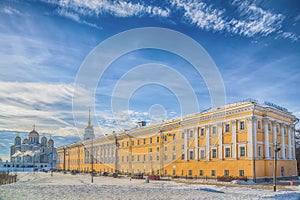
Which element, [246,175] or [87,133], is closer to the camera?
[246,175]

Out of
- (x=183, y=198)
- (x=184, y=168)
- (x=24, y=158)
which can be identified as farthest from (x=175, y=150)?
(x=24, y=158)

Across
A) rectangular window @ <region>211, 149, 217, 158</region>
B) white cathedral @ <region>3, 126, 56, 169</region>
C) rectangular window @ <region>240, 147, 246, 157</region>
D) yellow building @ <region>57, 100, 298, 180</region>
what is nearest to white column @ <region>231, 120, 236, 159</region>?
yellow building @ <region>57, 100, 298, 180</region>

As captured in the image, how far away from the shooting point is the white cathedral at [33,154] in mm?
163250

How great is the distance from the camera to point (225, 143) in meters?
50.3

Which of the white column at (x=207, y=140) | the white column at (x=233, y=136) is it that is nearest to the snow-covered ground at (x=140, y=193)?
the white column at (x=233, y=136)

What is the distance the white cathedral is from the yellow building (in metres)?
108

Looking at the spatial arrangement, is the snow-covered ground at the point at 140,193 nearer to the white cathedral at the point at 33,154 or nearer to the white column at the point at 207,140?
the white column at the point at 207,140

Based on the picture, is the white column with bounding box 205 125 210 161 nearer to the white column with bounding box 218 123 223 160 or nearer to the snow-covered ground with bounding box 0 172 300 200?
the white column with bounding box 218 123 223 160

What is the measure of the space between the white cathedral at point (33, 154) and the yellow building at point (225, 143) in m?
108

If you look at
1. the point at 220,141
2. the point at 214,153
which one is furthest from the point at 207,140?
the point at 220,141

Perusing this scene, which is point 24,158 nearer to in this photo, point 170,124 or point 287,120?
point 170,124

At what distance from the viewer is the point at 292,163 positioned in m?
53.5

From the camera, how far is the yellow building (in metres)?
46.9

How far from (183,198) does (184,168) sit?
107 feet
